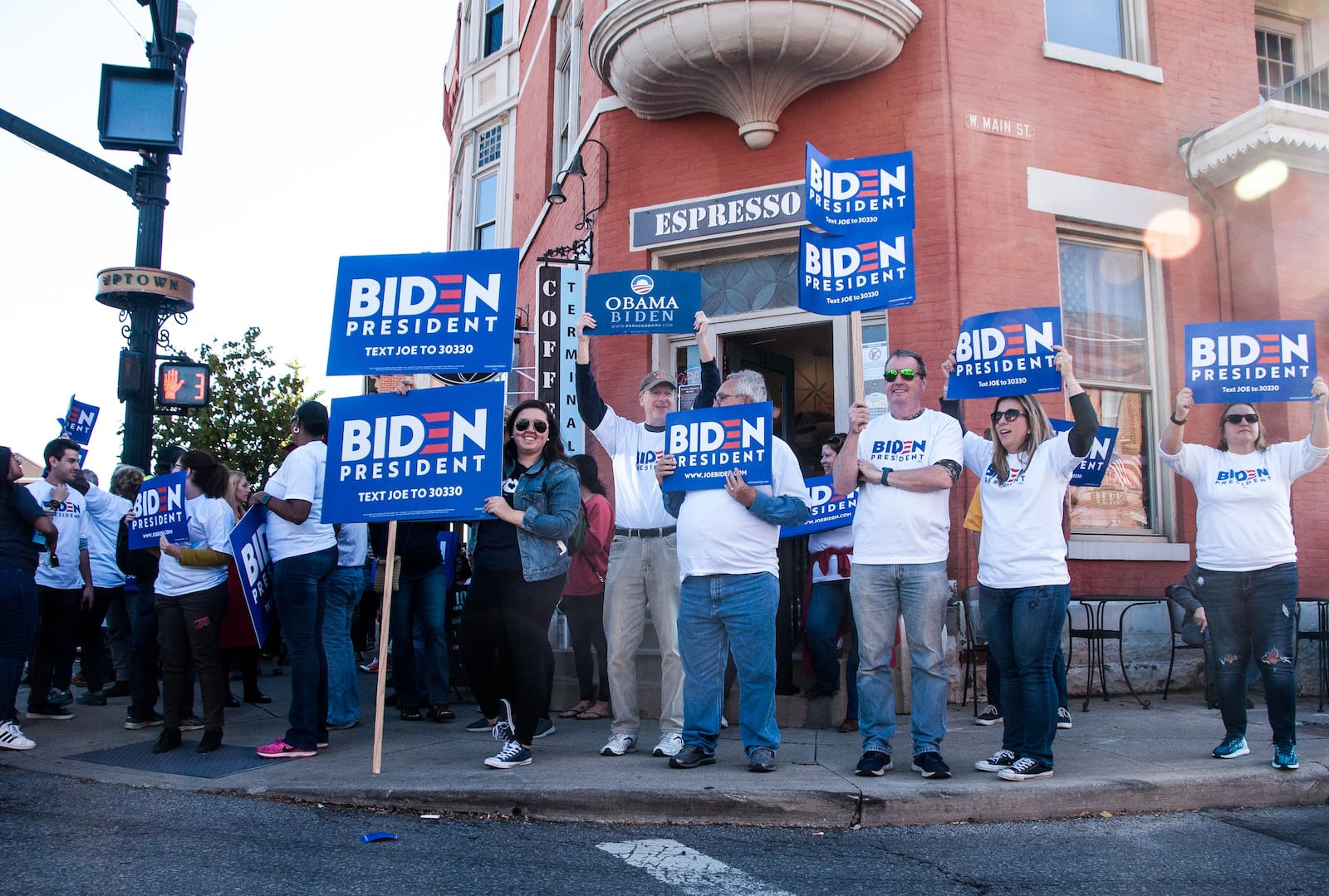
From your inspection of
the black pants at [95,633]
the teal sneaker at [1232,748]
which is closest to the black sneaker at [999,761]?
the teal sneaker at [1232,748]

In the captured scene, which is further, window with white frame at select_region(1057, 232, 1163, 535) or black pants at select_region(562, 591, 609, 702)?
window with white frame at select_region(1057, 232, 1163, 535)

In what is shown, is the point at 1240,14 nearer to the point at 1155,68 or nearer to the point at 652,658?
the point at 1155,68

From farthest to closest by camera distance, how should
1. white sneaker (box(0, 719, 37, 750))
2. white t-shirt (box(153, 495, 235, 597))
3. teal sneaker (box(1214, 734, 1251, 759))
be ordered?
1. white sneaker (box(0, 719, 37, 750))
2. white t-shirt (box(153, 495, 235, 597))
3. teal sneaker (box(1214, 734, 1251, 759))

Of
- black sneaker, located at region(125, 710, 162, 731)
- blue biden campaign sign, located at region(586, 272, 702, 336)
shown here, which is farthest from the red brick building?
black sneaker, located at region(125, 710, 162, 731)

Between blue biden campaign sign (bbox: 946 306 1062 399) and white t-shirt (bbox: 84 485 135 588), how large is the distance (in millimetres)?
6700

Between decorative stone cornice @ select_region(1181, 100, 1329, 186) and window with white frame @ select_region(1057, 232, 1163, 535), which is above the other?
decorative stone cornice @ select_region(1181, 100, 1329, 186)

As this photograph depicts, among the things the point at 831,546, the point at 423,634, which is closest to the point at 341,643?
the point at 423,634

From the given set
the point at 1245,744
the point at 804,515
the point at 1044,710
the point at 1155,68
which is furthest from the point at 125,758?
the point at 1155,68

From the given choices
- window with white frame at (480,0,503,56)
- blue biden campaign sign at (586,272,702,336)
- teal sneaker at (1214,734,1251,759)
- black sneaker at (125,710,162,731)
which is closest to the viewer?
teal sneaker at (1214,734,1251,759)

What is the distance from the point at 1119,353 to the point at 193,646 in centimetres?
784

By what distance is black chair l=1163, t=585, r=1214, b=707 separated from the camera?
777cm

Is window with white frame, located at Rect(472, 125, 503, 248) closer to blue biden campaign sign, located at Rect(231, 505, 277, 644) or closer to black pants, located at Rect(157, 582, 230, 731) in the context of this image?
blue biden campaign sign, located at Rect(231, 505, 277, 644)

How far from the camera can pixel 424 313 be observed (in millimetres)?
5758

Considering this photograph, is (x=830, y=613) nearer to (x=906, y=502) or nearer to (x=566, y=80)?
(x=906, y=502)
